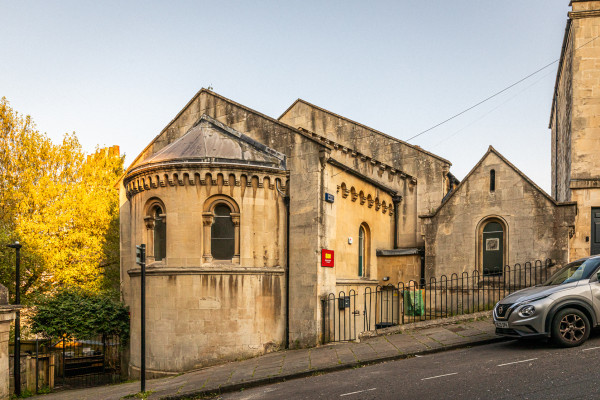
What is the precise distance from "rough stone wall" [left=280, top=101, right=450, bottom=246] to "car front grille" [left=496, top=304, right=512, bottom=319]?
1010 cm

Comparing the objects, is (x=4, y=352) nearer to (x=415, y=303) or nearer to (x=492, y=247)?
(x=415, y=303)

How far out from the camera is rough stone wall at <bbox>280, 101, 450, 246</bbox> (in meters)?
21.8

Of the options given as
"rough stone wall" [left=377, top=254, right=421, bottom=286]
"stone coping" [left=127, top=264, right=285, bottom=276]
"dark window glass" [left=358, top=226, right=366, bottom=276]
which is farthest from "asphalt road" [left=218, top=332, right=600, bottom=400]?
"rough stone wall" [left=377, top=254, right=421, bottom=286]

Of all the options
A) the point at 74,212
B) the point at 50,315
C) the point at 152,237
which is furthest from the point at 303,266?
the point at 74,212

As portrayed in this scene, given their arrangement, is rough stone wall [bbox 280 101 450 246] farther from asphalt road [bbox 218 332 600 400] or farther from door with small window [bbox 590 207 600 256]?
asphalt road [bbox 218 332 600 400]

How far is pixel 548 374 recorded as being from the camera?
8852 millimetres

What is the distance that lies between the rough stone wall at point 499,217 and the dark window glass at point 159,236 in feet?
33.2

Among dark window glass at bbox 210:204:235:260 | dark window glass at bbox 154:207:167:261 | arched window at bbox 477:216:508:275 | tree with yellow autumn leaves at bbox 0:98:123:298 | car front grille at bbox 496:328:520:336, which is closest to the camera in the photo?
car front grille at bbox 496:328:520:336

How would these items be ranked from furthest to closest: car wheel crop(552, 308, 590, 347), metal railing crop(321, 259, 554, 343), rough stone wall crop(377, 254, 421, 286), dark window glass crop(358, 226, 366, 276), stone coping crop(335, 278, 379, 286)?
rough stone wall crop(377, 254, 421, 286) → dark window glass crop(358, 226, 366, 276) → stone coping crop(335, 278, 379, 286) → metal railing crop(321, 259, 554, 343) → car wheel crop(552, 308, 590, 347)

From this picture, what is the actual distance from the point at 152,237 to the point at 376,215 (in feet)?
30.3

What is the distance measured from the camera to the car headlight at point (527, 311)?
34.7ft

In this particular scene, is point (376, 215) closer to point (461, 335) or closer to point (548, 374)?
point (461, 335)

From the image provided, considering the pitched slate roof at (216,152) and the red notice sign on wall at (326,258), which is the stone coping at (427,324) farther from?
the pitched slate roof at (216,152)

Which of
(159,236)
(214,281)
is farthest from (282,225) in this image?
(159,236)
